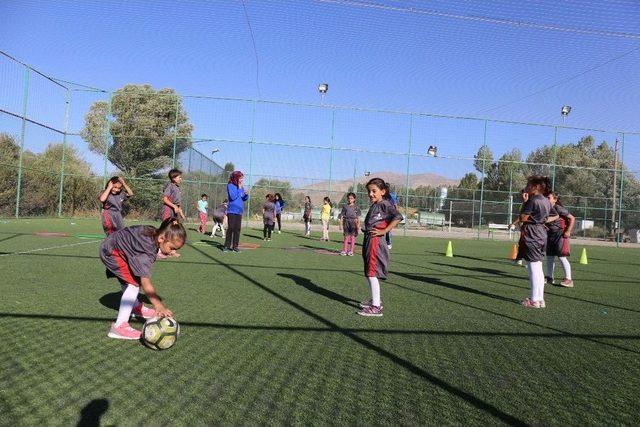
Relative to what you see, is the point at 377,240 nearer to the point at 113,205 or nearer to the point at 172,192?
the point at 113,205

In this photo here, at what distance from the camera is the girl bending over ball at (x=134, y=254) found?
4469 millimetres

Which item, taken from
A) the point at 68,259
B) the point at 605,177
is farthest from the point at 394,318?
the point at 605,177

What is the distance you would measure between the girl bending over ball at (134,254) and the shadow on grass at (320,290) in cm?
296

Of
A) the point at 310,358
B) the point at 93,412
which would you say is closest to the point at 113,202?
the point at 310,358

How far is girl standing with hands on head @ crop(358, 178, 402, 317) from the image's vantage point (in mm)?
6176

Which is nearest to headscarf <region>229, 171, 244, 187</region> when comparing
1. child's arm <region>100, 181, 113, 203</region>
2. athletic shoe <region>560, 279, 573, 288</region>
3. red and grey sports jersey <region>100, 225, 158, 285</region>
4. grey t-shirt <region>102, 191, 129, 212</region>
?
grey t-shirt <region>102, 191, 129, 212</region>

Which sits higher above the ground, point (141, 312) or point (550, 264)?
point (550, 264)

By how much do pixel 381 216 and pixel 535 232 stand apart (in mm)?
2600

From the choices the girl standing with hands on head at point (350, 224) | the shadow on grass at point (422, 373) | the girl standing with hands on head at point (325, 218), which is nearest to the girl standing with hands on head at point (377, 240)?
the shadow on grass at point (422, 373)

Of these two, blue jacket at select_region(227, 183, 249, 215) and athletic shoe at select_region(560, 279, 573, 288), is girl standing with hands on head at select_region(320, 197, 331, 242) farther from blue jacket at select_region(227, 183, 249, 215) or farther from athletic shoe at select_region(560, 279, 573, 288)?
athletic shoe at select_region(560, 279, 573, 288)

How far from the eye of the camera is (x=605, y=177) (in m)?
44.3

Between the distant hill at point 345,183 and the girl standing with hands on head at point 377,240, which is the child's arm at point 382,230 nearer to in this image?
the girl standing with hands on head at point 377,240

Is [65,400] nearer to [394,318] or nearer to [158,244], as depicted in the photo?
[158,244]

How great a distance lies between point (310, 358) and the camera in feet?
13.7
